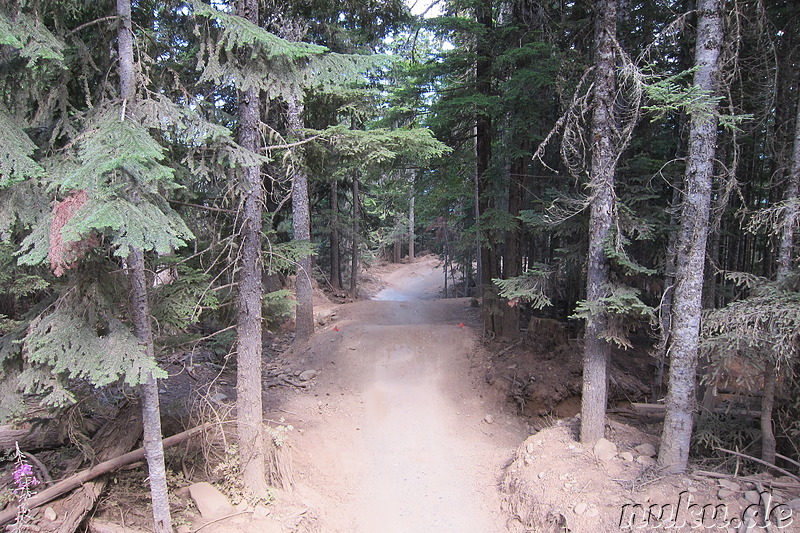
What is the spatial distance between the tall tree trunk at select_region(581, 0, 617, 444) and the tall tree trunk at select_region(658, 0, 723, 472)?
3.81 ft

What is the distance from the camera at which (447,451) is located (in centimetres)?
960

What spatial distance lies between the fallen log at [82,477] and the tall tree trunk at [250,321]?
2.37ft

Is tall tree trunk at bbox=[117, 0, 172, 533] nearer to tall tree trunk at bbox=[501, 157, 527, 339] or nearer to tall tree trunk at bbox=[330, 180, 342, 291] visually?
tall tree trunk at bbox=[501, 157, 527, 339]

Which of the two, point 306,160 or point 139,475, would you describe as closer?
point 139,475

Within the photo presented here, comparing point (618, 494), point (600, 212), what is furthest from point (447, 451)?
point (600, 212)

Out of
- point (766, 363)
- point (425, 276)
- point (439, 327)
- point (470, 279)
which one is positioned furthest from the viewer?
point (425, 276)

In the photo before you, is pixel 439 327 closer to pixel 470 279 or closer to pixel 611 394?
pixel 611 394

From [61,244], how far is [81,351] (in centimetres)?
133

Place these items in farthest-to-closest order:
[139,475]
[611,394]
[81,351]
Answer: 1. [611,394]
2. [139,475]
3. [81,351]

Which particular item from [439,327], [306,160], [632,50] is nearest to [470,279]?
[439,327]

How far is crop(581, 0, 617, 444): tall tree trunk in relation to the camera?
716 centimetres

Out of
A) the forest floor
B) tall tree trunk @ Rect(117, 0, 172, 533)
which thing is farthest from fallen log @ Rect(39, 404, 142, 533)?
tall tree trunk @ Rect(117, 0, 172, 533)

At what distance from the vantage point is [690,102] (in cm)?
539

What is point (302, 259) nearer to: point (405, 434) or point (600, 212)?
point (405, 434)
